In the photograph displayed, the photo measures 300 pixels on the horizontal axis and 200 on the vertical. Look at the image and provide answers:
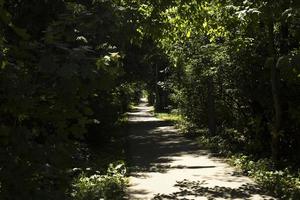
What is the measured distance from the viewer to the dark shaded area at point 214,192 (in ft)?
31.2

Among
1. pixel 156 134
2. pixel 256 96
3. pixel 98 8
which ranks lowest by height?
pixel 156 134

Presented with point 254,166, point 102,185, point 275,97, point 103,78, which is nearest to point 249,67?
point 275,97

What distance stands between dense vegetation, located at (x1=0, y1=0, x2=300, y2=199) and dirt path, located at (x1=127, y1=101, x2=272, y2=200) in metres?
0.67

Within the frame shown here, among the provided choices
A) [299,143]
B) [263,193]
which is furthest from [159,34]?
[299,143]

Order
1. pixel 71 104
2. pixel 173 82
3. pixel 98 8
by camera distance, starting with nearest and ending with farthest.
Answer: pixel 71 104 < pixel 98 8 < pixel 173 82

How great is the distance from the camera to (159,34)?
28.9 ft

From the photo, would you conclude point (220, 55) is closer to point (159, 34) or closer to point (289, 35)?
point (289, 35)

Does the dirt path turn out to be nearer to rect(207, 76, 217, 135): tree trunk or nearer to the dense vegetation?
the dense vegetation

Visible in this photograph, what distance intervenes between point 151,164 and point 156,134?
10294mm

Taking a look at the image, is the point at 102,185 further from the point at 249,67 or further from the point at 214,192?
the point at 249,67

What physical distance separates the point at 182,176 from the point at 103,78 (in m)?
8.22

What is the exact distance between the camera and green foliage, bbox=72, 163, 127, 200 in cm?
923

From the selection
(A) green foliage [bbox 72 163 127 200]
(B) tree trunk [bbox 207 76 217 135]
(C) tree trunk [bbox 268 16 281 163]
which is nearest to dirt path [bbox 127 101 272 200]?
(A) green foliage [bbox 72 163 127 200]

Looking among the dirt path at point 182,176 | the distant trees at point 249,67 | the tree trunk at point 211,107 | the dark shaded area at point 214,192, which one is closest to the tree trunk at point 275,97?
the distant trees at point 249,67
